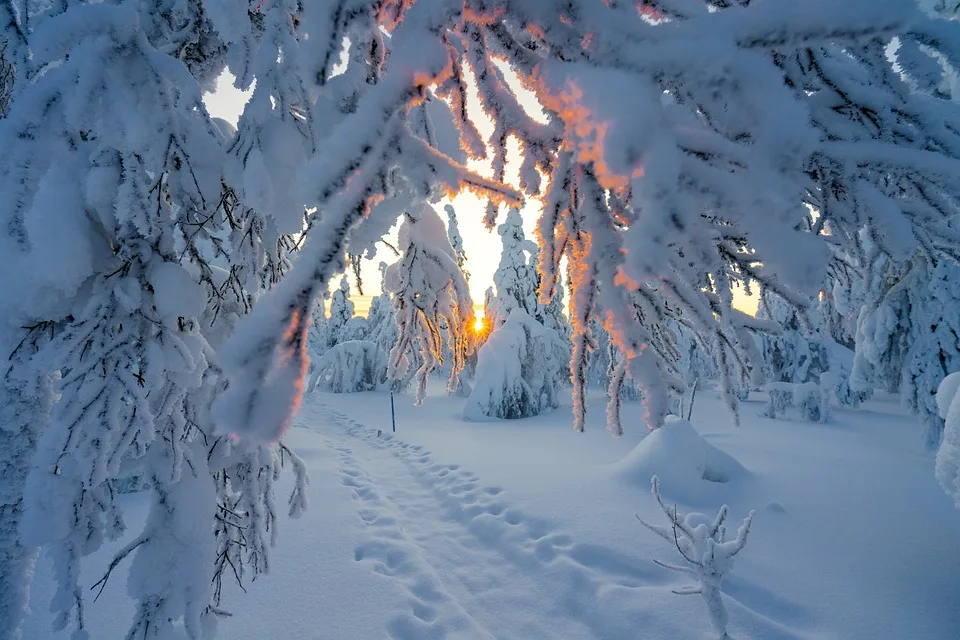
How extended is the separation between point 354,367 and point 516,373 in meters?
13.2

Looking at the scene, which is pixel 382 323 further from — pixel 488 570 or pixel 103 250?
pixel 103 250

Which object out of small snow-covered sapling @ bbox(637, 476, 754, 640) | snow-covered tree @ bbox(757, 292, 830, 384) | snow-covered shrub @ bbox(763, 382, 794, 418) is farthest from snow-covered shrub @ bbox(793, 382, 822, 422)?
small snow-covered sapling @ bbox(637, 476, 754, 640)

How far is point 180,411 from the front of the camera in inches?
79.4

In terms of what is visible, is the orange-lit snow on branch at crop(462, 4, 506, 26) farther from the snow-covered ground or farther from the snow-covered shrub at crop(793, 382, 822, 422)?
the snow-covered shrub at crop(793, 382, 822, 422)

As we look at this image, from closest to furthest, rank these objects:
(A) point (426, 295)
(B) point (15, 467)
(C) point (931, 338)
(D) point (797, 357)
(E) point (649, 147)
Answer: (E) point (649, 147), (B) point (15, 467), (A) point (426, 295), (C) point (931, 338), (D) point (797, 357)

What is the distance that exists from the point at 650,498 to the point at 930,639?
9.79 ft

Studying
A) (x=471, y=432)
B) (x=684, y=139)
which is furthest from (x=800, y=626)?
(x=471, y=432)

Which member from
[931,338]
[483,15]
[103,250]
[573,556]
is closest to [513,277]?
[931,338]

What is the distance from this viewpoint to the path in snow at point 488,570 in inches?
152

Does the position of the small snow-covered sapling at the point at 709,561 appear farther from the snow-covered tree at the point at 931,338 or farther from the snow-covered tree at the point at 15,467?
the snow-covered tree at the point at 931,338

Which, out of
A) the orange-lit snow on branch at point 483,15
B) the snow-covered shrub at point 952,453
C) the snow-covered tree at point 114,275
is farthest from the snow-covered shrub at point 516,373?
the orange-lit snow on branch at point 483,15

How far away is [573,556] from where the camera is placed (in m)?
4.94

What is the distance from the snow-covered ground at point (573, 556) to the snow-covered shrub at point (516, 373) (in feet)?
18.9

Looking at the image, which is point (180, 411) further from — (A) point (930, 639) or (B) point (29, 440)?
(A) point (930, 639)
